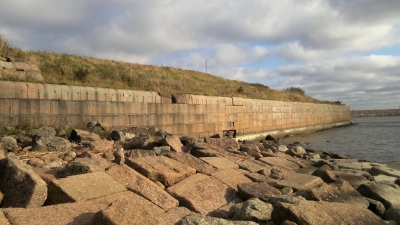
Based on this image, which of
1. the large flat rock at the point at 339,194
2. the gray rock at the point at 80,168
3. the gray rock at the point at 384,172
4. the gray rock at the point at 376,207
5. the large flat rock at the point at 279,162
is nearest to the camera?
the gray rock at the point at 80,168

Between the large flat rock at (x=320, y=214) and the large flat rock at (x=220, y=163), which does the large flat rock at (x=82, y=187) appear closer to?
the large flat rock at (x=320, y=214)

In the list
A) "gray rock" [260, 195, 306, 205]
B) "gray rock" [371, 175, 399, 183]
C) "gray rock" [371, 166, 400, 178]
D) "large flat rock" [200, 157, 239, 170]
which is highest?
"large flat rock" [200, 157, 239, 170]

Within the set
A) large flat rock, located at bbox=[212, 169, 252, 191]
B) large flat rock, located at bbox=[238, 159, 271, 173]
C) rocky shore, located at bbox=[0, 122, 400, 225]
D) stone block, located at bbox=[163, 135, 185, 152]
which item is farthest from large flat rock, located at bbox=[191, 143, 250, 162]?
large flat rock, located at bbox=[212, 169, 252, 191]

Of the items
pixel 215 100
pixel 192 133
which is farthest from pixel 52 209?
pixel 215 100

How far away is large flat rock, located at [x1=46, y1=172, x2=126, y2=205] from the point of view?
3.66 m

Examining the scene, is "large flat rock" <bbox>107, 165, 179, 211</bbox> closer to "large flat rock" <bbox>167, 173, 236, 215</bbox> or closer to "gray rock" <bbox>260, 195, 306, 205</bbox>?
"large flat rock" <bbox>167, 173, 236, 215</bbox>

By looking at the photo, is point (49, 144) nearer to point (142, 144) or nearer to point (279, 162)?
point (142, 144)

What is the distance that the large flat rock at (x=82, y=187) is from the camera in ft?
12.0

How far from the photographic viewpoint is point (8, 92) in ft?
28.0

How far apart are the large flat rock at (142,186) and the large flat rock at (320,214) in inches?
53.4

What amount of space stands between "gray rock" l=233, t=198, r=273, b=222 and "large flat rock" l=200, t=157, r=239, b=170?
204 centimetres

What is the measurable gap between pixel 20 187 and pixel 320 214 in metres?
3.39

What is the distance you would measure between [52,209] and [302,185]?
392 cm

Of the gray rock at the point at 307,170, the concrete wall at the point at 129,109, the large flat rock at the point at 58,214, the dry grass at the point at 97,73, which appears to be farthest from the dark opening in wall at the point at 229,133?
the large flat rock at the point at 58,214
